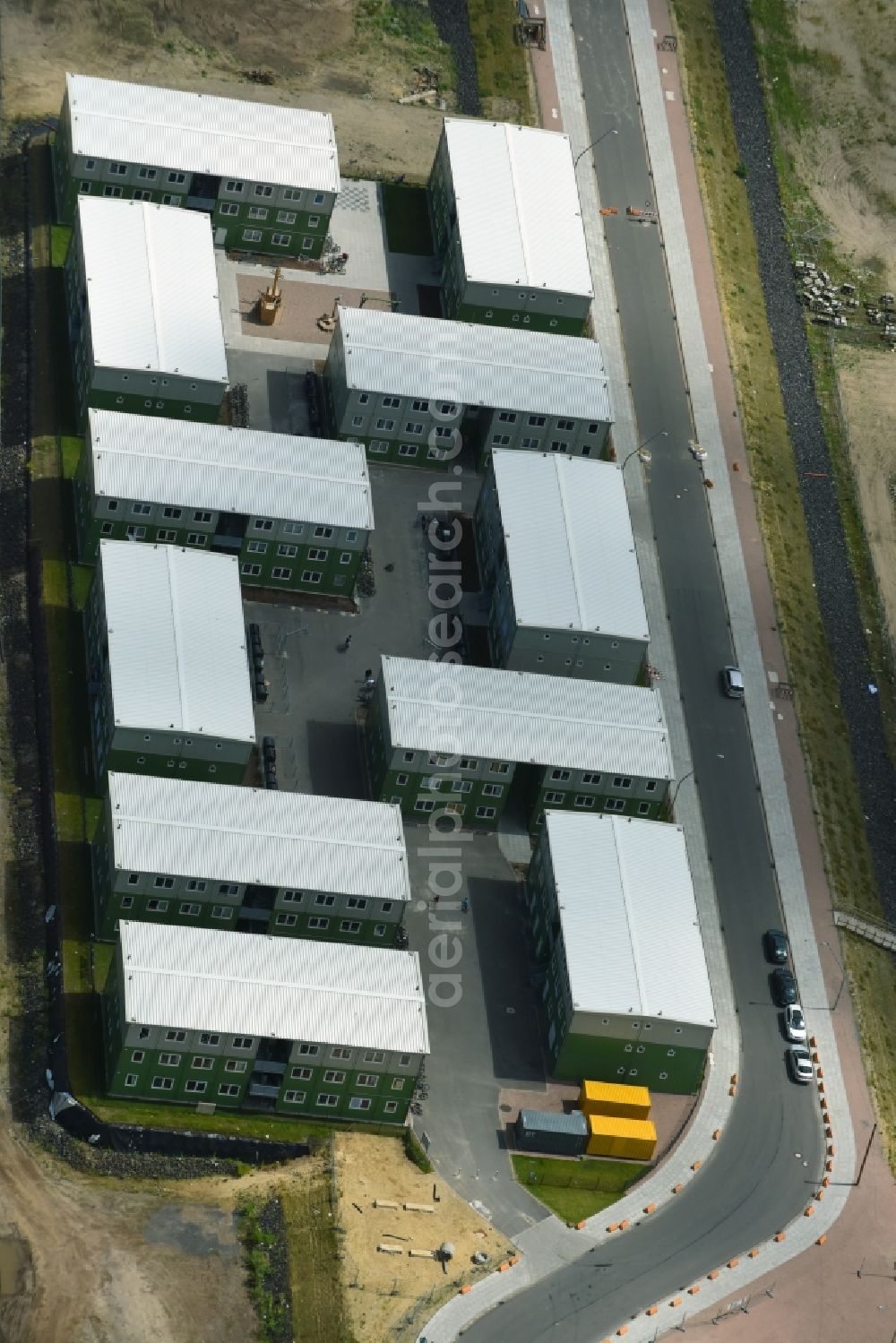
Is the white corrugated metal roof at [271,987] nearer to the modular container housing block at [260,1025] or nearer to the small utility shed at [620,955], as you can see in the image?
the modular container housing block at [260,1025]

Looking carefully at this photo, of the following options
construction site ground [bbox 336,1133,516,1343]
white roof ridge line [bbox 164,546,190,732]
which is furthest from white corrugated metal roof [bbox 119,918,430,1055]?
white roof ridge line [bbox 164,546,190,732]

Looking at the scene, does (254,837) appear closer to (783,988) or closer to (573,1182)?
(573,1182)

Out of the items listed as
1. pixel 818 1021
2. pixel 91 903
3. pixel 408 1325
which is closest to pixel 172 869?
pixel 91 903

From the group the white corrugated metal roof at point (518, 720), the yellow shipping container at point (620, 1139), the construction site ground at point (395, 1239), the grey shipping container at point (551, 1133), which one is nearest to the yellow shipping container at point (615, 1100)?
the yellow shipping container at point (620, 1139)

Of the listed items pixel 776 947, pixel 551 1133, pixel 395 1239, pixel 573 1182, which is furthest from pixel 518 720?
pixel 395 1239

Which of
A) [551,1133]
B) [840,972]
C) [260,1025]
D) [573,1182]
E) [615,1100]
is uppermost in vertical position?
[260,1025]

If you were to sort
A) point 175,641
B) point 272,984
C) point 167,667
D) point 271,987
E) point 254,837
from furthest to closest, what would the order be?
1. point 175,641
2. point 167,667
3. point 254,837
4. point 272,984
5. point 271,987
